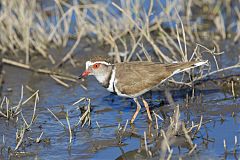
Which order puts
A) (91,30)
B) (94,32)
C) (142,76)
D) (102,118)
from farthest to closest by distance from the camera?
(94,32) < (91,30) < (102,118) < (142,76)

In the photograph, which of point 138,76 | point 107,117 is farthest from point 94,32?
point 138,76

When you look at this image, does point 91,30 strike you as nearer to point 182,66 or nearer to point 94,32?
point 94,32

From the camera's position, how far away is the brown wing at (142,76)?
7086 millimetres

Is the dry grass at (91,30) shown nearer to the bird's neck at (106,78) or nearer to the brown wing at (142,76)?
the bird's neck at (106,78)

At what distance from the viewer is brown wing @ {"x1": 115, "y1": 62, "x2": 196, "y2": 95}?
279 inches

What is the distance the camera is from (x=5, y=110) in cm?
772

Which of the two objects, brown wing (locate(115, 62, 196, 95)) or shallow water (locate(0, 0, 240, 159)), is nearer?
shallow water (locate(0, 0, 240, 159))

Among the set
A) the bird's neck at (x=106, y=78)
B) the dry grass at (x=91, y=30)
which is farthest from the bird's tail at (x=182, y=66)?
the dry grass at (x=91, y=30)

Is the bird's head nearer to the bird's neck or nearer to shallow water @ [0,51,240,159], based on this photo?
the bird's neck

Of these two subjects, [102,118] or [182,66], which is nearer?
[182,66]

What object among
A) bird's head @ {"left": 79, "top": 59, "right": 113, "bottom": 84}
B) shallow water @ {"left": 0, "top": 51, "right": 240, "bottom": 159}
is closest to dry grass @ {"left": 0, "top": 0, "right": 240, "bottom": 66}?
shallow water @ {"left": 0, "top": 51, "right": 240, "bottom": 159}

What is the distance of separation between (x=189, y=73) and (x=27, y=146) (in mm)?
2258

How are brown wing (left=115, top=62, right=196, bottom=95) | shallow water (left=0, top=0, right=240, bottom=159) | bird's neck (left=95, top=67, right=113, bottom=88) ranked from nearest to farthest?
shallow water (left=0, top=0, right=240, bottom=159), brown wing (left=115, top=62, right=196, bottom=95), bird's neck (left=95, top=67, right=113, bottom=88)

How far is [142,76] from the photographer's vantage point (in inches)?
280
